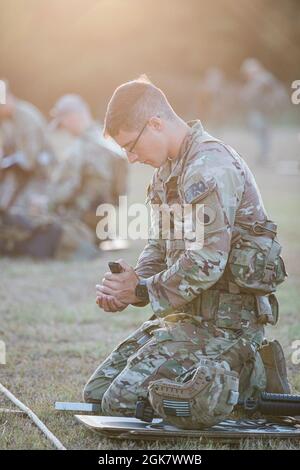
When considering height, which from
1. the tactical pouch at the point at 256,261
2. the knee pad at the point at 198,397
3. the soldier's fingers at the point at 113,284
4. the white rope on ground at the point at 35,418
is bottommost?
the white rope on ground at the point at 35,418

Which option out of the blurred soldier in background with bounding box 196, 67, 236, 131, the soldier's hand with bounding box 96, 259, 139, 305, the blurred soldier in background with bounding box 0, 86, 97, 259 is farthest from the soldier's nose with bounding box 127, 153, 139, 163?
the blurred soldier in background with bounding box 196, 67, 236, 131

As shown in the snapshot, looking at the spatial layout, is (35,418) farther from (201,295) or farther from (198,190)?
(198,190)

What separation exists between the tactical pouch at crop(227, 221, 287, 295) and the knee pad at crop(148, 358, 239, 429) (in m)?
0.42

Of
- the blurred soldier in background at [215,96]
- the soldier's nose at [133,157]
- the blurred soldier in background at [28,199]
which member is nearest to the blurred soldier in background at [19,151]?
the blurred soldier in background at [28,199]

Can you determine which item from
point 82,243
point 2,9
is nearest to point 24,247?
point 82,243

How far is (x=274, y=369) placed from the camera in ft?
12.8

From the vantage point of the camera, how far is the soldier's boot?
3.90 m

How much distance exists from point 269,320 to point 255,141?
22.9 m

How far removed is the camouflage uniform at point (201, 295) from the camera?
3588mm

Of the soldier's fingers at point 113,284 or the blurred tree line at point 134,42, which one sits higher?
the blurred tree line at point 134,42

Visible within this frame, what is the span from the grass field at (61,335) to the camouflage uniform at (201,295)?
29cm

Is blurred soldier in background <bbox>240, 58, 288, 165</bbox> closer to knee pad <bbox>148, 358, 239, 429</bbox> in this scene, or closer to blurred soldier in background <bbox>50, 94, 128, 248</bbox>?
blurred soldier in background <bbox>50, 94, 128, 248</bbox>

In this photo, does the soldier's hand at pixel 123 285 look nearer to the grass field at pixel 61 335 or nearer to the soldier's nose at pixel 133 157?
the soldier's nose at pixel 133 157
